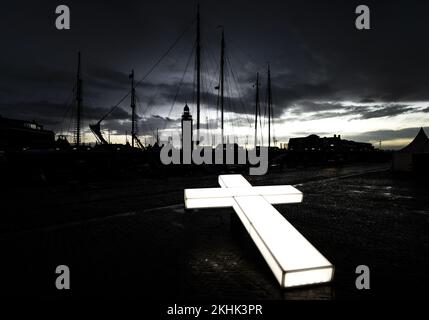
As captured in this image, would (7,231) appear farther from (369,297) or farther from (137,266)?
(369,297)

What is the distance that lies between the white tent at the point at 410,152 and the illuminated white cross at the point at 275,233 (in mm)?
24085

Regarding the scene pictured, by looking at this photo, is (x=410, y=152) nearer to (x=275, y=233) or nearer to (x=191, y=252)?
(x=191, y=252)

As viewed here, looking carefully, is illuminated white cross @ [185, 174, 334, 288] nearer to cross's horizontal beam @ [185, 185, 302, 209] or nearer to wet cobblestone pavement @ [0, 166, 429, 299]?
cross's horizontal beam @ [185, 185, 302, 209]

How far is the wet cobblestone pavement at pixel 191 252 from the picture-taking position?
127 inches

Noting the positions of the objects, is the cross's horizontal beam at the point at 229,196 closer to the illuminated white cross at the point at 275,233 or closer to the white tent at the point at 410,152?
the illuminated white cross at the point at 275,233

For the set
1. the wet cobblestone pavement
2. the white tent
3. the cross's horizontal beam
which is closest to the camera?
the wet cobblestone pavement

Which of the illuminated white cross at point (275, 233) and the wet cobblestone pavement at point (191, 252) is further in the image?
the wet cobblestone pavement at point (191, 252)

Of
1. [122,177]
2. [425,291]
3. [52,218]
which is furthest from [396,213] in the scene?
[122,177]

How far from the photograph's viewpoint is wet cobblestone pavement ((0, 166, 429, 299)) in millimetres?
3223

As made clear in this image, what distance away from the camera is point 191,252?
450 cm

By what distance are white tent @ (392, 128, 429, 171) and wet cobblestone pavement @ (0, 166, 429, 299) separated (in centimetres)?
1729

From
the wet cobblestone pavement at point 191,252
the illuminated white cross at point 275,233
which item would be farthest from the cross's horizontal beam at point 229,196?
the wet cobblestone pavement at point 191,252

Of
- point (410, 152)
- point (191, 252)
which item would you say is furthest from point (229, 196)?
point (410, 152)

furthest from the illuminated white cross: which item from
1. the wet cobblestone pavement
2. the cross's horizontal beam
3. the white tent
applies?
the white tent
